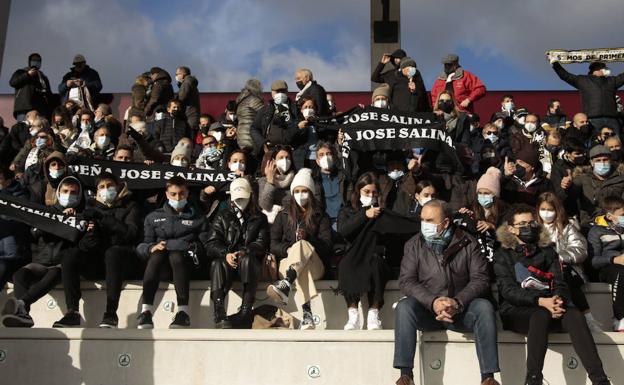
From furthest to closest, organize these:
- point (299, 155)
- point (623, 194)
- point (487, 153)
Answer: point (487, 153), point (299, 155), point (623, 194)

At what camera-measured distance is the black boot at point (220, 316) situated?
8438 millimetres

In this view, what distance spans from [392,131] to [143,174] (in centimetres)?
298

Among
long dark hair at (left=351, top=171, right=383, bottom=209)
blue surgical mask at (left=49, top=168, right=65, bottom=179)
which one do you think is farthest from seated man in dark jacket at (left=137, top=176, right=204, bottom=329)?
long dark hair at (left=351, top=171, right=383, bottom=209)

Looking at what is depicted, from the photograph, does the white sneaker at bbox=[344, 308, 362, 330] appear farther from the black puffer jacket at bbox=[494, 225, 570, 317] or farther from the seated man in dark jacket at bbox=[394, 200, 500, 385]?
the black puffer jacket at bbox=[494, 225, 570, 317]

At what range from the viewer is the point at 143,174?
10.7m

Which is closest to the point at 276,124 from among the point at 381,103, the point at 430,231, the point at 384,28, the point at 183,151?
the point at 183,151

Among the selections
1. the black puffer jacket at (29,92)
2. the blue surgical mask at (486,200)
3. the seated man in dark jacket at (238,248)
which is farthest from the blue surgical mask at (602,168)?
the black puffer jacket at (29,92)

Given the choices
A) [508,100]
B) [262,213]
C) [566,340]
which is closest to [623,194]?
[566,340]

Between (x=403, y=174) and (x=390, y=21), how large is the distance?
885 cm

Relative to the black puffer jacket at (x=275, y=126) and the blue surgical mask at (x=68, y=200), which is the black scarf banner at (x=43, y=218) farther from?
the black puffer jacket at (x=275, y=126)

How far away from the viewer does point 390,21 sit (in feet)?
61.8

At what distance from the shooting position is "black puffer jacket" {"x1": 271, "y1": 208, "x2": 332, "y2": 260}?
355 inches

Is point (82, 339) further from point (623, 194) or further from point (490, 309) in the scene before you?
point (623, 194)

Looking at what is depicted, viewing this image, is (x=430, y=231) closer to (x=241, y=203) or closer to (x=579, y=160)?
(x=241, y=203)
